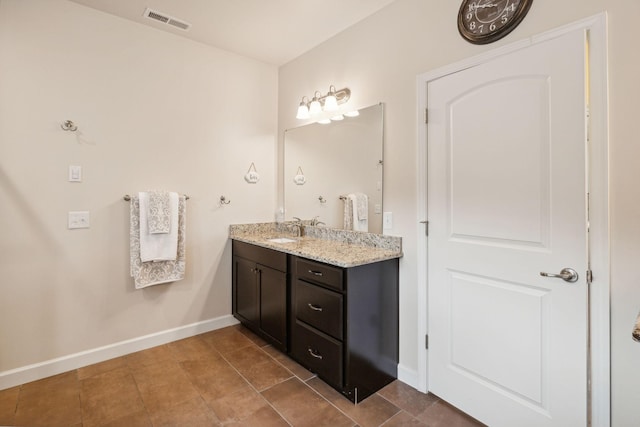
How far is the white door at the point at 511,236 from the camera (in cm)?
145

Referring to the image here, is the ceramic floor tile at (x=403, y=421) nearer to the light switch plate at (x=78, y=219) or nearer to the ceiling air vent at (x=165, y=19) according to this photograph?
the light switch plate at (x=78, y=219)

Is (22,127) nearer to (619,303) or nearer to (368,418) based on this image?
(368,418)

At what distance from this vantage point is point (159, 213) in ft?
8.36

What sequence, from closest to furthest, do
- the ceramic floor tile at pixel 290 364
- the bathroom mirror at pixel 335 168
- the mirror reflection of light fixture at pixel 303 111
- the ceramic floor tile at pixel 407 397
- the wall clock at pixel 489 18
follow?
the wall clock at pixel 489 18 → the ceramic floor tile at pixel 407 397 → the ceramic floor tile at pixel 290 364 → the bathroom mirror at pixel 335 168 → the mirror reflection of light fixture at pixel 303 111

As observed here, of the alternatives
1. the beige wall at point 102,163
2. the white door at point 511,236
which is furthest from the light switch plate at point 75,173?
the white door at point 511,236

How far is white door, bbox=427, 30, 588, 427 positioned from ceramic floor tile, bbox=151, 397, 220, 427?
1.37 meters

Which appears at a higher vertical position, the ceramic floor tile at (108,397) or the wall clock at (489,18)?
the wall clock at (489,18)

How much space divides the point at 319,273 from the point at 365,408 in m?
0.84

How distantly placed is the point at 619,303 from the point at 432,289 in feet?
2.90

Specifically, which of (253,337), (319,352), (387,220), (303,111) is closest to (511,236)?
(387,220)

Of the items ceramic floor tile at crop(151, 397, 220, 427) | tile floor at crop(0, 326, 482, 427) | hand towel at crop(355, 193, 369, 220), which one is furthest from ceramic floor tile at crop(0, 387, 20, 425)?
Answer: hand towel at crop(355, 193, 369, 220)

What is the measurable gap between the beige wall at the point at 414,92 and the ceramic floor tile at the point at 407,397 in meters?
0.11

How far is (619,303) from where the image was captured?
1.35 metres

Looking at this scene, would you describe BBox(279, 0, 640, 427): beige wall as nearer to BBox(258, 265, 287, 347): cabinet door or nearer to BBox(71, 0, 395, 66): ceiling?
BBox(71, 0, 395, 66): ceiling
